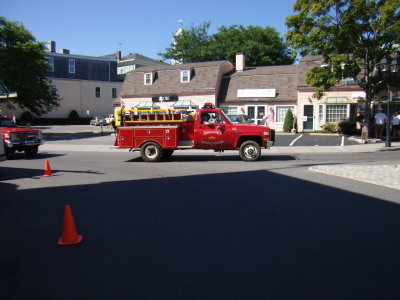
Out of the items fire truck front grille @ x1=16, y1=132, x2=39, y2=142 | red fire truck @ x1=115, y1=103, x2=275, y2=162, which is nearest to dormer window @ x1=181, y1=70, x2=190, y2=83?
fire truck front grille @ x1=16, y1=132, x2=39, y2=142

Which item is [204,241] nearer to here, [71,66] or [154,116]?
[154,116]

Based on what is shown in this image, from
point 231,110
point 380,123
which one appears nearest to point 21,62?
point 231,110

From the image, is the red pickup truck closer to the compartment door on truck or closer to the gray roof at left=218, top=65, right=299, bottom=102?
the compartment door on truck

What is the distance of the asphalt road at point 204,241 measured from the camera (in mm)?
3781

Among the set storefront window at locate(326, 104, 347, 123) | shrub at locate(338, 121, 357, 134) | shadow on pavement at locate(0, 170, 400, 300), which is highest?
storefront window at locate(326, 104, 347, 123)

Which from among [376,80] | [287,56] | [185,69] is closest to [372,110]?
[376,80]

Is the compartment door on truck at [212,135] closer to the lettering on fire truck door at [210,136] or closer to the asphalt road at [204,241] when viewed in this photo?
the lettering on fire truck door at [210,136]

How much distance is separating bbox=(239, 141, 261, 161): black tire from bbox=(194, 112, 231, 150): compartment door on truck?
0.61 meters

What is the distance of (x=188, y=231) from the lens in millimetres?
5613

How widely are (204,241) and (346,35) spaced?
20.4 metres

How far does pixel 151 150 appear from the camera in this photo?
49.0ft

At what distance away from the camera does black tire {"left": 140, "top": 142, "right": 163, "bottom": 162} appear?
14.8 metres

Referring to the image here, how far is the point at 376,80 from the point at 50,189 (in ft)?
68.4

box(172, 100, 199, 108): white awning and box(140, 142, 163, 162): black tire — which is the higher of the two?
box(172, 100, 199, 108): white awning
